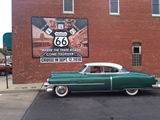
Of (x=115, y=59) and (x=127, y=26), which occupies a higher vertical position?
(x=127, y=26)

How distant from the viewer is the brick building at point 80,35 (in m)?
9.77

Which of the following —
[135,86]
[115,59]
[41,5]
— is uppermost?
[41,5]

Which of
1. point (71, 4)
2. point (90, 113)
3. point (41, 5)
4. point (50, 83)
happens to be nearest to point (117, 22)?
point (71, 4)

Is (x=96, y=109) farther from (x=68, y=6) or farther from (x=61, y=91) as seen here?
(x=68, y=6)

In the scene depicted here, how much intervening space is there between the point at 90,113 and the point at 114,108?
98cm

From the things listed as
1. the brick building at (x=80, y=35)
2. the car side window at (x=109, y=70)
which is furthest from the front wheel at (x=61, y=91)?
the brick building at (x=80, y=35)

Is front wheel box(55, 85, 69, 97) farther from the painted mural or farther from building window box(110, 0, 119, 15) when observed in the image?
building window box(110, 0, 119, 15)

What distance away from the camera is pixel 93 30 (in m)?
10.5

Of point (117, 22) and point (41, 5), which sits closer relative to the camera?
point (41, 5)

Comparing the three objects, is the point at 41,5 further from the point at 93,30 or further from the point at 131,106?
the point at 131,106

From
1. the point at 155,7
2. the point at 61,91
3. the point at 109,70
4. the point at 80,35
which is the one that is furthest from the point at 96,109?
the point at 155,7

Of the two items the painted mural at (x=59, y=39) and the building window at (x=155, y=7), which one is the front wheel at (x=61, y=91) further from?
the building window at (x=155, y=7)

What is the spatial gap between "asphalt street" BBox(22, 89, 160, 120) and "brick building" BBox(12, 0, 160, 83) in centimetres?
451

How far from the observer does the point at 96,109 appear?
4883mm
